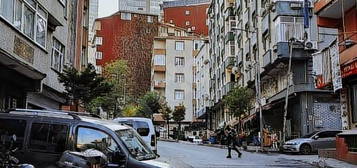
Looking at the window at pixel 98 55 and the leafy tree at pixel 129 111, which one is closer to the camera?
the leafy tree at pixel 129 111

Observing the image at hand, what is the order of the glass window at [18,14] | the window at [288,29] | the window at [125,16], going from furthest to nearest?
the window at [125,16]
the window at [288,29]
the glass window at [18,14]

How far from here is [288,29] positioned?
3628cm

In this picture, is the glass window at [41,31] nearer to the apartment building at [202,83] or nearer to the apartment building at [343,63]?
the apartment building at [343,63]

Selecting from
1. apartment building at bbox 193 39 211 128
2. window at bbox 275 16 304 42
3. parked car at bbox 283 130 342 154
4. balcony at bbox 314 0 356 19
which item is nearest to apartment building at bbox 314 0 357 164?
balcony at bbox 314 0 356 19

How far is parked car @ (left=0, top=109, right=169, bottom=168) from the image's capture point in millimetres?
9320

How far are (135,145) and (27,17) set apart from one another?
11.4 metres

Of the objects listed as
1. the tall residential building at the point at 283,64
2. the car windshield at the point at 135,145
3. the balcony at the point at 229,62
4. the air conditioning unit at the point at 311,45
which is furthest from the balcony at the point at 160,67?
the car windshield at the point at 135,145

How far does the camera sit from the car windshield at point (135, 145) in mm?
9602

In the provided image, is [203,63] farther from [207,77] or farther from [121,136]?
[121,136]

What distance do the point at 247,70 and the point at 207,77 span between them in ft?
96.7

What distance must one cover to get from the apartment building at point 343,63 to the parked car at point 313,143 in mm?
5446

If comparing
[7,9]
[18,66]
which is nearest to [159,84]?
[18,66]

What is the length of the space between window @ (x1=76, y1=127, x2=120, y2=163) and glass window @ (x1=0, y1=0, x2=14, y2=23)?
334 inches

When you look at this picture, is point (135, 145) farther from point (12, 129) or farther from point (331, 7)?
point (331, 7)
